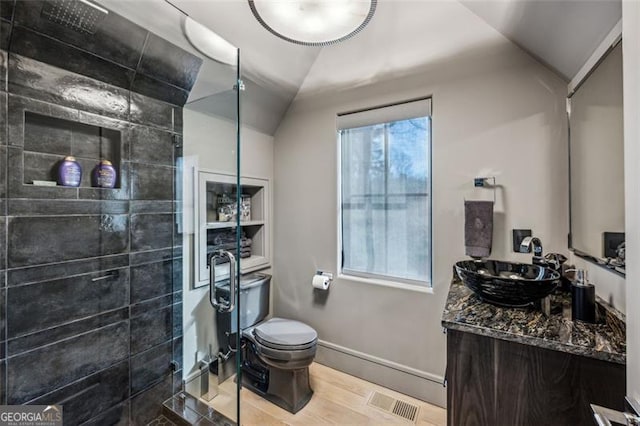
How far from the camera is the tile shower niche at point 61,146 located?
142 centimetres

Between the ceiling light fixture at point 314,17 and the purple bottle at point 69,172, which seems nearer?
the ceiling light fixture at point 314,17

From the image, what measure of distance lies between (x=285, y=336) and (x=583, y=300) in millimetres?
1607

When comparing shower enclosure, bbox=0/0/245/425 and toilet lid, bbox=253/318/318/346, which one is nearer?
shower enclosure, bbox=0/0/245/425

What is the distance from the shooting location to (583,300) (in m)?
1.12

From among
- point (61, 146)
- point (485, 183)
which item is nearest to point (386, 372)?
point (485, 183)

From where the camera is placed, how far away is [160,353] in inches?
74.2

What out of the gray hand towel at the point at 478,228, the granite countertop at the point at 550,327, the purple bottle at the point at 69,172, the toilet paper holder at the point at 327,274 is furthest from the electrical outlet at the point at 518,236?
the purple bottle at the point at 69,172

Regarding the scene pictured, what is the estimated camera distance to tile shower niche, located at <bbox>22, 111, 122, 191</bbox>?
4.65 feet

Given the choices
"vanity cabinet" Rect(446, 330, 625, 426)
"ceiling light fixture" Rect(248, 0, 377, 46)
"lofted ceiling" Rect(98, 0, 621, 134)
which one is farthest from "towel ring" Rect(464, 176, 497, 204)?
"ceiling light fixture" Rect(248, 0, 377, 46)

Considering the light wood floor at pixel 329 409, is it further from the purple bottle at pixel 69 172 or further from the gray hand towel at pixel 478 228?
the purple bottle at pixel 69 172

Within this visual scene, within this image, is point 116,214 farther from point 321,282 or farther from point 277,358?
point 321,282

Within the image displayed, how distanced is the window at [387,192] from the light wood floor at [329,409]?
32.7 inches

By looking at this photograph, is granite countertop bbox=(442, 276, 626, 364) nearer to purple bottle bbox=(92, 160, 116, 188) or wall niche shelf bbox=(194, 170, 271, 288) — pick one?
wall niche shelf bbox=(194, 170, 271, 288)

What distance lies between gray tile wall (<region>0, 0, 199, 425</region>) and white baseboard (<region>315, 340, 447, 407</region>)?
3.84 feet
